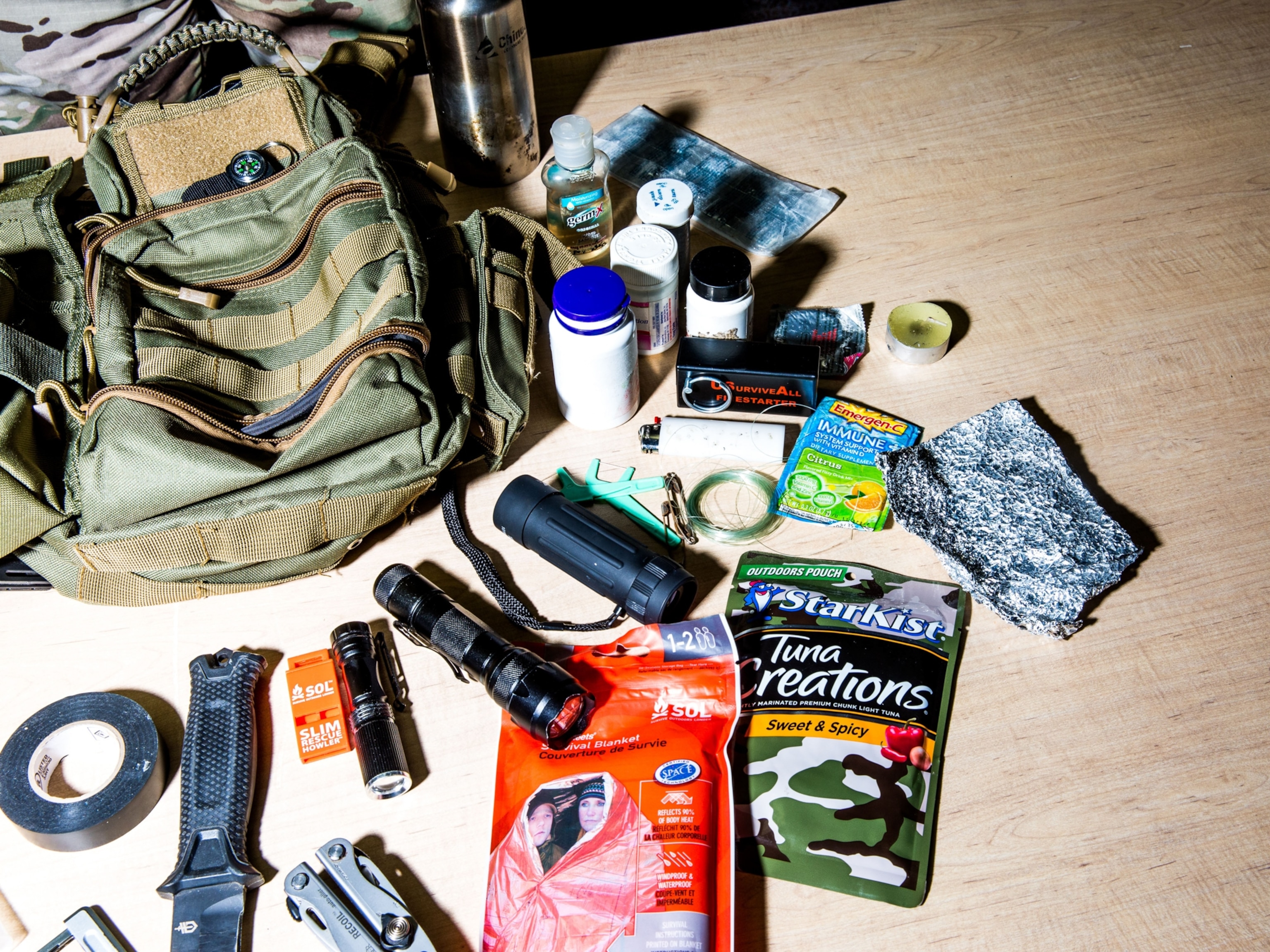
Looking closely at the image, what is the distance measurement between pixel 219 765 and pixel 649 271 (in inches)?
20.8

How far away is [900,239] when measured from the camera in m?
1.03

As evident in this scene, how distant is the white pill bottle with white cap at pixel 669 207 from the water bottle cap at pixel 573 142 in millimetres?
65

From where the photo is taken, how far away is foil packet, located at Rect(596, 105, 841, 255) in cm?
104

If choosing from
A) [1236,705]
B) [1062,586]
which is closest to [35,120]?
[1062,586]

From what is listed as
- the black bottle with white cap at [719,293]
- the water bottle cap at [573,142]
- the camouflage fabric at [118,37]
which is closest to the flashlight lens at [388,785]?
the black bottle with white cap at [719,293]

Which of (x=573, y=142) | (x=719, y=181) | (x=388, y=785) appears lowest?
(x=388, y=785)

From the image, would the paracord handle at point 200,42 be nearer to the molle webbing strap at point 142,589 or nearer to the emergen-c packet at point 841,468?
the molle webbing strap at point 142,589

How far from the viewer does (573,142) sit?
3.03 feet

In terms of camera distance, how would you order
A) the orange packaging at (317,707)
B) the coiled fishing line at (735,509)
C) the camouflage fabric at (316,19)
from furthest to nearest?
the camouflage fabric at (316,19) < the coiled fishing line at (735,509) < the orange packaging at (317,707)

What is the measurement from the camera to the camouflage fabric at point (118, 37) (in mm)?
1156

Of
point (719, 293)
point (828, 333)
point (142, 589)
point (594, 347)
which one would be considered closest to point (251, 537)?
point (142, 589)

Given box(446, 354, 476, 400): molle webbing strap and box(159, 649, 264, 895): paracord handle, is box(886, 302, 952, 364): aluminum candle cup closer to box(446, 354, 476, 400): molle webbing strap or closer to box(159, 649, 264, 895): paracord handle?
box(446, 354, 476, 400): molle webbing strap

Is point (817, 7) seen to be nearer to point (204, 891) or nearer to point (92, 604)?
point (92, 604)

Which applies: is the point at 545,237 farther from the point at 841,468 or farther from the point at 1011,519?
the point at 1011,519
